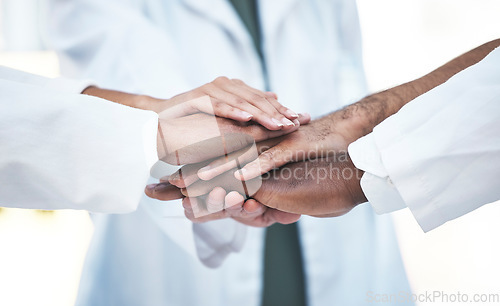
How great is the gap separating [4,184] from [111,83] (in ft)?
1.16

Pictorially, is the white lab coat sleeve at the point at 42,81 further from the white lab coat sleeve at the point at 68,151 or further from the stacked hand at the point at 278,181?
the stacked hand at the point at 278,181

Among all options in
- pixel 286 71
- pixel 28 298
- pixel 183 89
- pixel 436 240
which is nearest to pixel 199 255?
pixel 183 89

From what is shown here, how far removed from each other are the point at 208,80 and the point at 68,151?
1.33ft

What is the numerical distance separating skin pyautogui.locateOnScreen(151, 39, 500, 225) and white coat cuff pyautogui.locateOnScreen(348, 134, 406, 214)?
0.08 feet

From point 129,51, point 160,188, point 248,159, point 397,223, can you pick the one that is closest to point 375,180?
point 248,159

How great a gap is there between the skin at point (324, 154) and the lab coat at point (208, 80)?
16 cm

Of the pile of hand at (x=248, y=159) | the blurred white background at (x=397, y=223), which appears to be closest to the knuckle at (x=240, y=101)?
the pile of hand at (x=248, y=159)

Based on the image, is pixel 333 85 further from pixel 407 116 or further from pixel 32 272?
pixel 32 272

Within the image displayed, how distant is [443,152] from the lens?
19.6 inches

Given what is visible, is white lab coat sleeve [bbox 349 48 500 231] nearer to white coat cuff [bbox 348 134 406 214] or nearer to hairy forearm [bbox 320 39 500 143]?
white coat cuff [bbox 348 134 406 214]

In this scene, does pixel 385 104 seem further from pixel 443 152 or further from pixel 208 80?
pixel 208 80

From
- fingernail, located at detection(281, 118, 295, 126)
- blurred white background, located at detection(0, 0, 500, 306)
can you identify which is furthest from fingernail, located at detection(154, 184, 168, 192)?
blurred white background, located at detection(0, 0, 500, 306)

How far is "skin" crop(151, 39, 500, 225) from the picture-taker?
60cm

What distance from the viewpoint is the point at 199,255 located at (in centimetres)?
74
